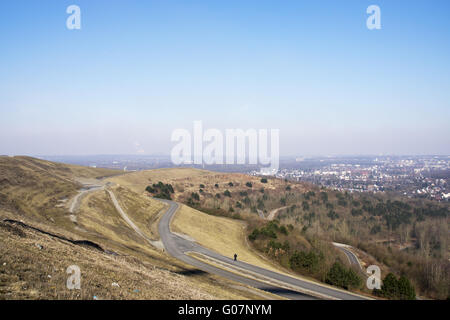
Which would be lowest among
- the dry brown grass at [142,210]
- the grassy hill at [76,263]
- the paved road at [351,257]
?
the paved road at [351,257]

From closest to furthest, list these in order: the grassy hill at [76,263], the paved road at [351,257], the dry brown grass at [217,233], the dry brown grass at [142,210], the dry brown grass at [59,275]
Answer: the dry brown grass at [59,275], the grassy hill at [76,263], the dry brown grass at [217,233], the dry brown grass at [142,210], the paved road at [351,257]

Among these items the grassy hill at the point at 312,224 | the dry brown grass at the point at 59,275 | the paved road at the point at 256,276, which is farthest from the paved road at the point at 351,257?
the dry brown grass at the point at 59,275

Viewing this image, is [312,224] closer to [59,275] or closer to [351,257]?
[351,257]

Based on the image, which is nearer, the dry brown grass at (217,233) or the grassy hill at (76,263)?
the grassy hill at (76,263)

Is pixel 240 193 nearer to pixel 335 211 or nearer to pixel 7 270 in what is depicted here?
pixel 335 211

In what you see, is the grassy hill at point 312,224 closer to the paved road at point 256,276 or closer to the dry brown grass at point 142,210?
the paved road at point 256,276

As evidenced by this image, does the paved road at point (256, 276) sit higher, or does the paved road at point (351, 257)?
the paved road at point (256, 276)

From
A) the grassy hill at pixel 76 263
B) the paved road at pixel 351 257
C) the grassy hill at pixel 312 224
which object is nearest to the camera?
the grassy hill at pixel 76 263

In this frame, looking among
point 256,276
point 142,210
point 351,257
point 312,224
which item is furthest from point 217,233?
point 312,224

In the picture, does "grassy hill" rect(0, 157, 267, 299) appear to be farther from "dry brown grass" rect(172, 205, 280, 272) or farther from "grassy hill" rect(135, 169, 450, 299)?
"grassy hill" rect(135, 169, 450, 299)
